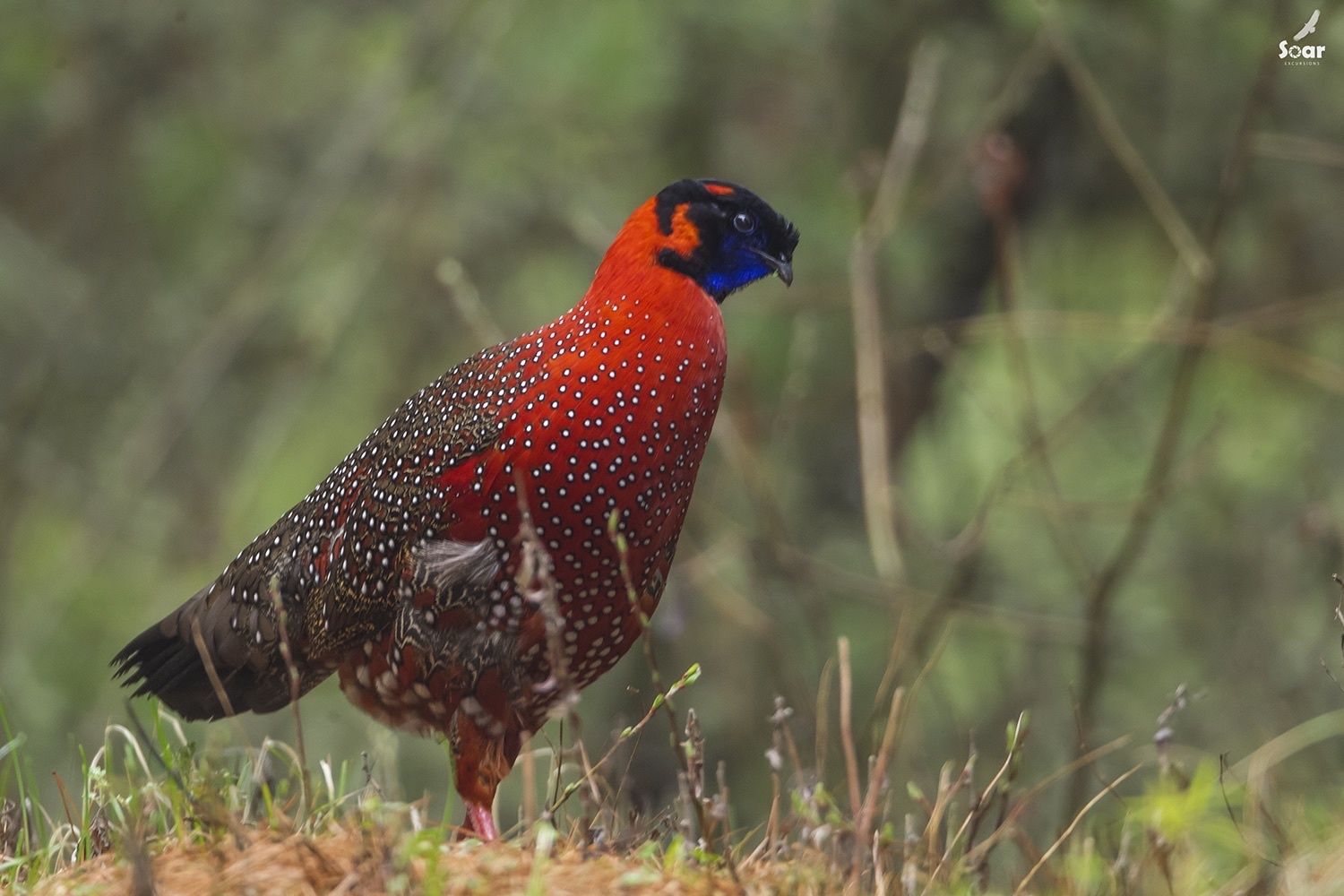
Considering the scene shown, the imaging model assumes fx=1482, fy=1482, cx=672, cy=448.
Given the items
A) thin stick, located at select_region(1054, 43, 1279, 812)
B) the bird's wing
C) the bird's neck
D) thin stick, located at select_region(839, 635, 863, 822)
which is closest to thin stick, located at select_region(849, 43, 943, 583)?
thin stick, located at select_region(1054, 43, 1279, 812)

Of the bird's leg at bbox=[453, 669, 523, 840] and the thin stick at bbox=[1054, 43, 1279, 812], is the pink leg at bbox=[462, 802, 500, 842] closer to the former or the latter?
the bird's leg at bbox=[453, 669, 523, 840]

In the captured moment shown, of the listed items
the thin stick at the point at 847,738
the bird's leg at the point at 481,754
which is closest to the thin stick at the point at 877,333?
the bird's leg at the point at 481,754

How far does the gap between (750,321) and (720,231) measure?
2.44 m

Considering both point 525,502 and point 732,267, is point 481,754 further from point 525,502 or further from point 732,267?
point 732,267

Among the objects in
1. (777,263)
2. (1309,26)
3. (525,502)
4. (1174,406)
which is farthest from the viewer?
(1309,26)

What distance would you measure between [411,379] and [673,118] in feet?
5.16

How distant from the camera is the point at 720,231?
3.79 m

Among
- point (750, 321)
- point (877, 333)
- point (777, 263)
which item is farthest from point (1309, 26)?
point (777, 263)

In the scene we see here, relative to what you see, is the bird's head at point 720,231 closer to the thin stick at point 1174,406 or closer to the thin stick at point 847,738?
the thin stick at point 847,738

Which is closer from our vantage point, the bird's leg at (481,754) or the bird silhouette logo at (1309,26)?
the bird's leg at (481,754)

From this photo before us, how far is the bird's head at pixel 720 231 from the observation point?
376 centimetres

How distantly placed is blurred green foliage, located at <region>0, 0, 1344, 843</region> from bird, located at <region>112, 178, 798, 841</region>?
1227 mm

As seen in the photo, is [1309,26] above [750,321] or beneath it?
above

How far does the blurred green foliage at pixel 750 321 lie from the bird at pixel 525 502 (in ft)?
4.02
